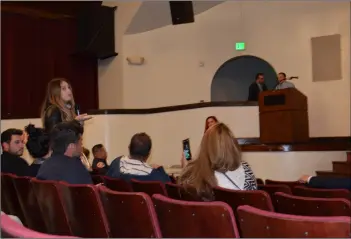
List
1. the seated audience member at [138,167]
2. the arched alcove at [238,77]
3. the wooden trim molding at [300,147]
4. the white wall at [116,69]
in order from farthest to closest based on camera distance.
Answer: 1. the arched alcove at [238,77]
2. the white wall at [116,69]
3. the wooden trim molding at [300,147]
4. the seated audience member at [138,167]

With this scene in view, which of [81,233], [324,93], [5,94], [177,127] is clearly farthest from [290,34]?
[81,233]

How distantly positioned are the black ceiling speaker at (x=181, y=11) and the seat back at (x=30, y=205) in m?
4.89

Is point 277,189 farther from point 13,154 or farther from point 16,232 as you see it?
point 13,154

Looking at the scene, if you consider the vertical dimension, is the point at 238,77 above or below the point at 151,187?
above

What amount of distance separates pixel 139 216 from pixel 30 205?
1.17 metres

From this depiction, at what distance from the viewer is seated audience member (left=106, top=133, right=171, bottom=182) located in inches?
130

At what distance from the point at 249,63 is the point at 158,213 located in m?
9.24

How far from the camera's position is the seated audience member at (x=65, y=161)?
108 inches

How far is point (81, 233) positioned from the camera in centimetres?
231

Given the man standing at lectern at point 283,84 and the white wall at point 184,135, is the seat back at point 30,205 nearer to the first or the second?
the white wall at point 184,135

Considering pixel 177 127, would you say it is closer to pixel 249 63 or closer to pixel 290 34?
pixel 290 34

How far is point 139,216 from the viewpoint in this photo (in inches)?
73.8

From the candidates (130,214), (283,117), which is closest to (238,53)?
(283,117)

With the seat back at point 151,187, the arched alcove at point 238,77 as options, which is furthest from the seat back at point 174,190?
the arched alcove at point 238,77
